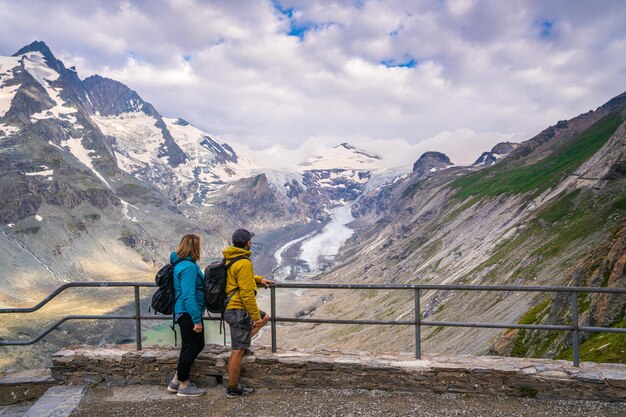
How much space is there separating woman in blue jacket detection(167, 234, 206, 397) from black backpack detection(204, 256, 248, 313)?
5.8 inches

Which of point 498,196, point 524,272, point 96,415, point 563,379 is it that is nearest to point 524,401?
point 563,379

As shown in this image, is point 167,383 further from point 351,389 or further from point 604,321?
point 604,321

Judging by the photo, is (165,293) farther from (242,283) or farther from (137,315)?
(242,283)

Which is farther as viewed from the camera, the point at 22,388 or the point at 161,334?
the point at 161,334

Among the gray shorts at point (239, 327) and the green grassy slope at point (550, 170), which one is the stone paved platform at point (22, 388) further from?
the green grassy slope at point (550, 170)

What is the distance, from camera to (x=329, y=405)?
852cm

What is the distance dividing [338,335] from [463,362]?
76538 millimetres

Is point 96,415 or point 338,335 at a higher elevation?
point 96,415

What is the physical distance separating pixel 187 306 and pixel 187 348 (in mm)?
898

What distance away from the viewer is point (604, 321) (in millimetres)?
19484

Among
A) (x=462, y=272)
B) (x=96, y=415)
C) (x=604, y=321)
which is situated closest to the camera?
(x=96, y=415)

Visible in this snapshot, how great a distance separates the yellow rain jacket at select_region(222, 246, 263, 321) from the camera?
28.2ft

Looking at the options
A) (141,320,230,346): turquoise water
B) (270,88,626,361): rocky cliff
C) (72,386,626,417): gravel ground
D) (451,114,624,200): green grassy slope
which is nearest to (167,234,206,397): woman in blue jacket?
(72,386,626,417): gravel ground

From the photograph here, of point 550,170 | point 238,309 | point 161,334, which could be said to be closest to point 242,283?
point 238,309
